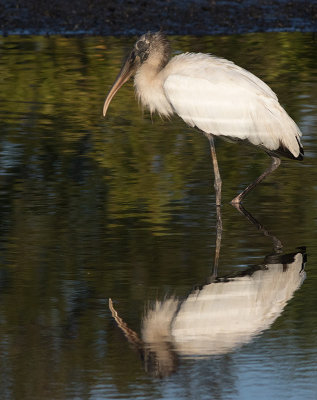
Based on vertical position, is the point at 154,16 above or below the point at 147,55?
below

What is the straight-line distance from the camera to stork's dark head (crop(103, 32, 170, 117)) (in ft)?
30.1

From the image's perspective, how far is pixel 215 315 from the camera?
5863mm

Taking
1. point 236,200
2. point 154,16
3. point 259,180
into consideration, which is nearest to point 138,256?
point 236,200

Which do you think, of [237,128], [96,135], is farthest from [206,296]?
[96,135]

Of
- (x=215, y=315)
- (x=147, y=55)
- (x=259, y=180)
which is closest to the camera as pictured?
(x=215, y=315)

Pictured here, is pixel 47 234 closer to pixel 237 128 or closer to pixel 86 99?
pixel 237 128

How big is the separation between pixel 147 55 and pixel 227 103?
91 cm

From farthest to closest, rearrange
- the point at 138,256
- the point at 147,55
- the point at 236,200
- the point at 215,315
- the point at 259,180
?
1. the point at 147,55
2. the point at 259,180
3. the point at 236,200
4. the point at 138,256
5. the point at 215,315

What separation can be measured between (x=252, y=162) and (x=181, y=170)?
70cm

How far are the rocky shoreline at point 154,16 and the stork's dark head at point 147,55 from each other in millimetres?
7374

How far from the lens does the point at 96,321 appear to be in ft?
19.2

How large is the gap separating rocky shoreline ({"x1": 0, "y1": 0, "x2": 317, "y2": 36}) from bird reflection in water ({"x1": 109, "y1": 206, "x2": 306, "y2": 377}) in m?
10.5

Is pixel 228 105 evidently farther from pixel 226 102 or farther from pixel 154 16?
pixel 154 16

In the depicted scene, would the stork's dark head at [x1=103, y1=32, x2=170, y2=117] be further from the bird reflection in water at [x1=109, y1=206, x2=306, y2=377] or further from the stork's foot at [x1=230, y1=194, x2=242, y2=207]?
the bird reflection in water at [x1=109, y1=206, x2=306, y2=377]
